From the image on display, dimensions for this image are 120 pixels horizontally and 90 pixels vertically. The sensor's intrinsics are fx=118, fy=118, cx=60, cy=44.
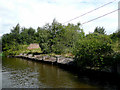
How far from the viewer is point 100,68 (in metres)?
10.0

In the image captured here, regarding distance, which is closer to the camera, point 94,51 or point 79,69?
point 94,51

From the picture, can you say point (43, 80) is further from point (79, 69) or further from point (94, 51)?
point (94, 51)

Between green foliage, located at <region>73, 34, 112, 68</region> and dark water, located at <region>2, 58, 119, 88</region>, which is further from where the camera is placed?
green foliage, located at <region>73, 34, 112, 68</region>

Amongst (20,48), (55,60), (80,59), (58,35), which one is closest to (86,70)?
(80,59)

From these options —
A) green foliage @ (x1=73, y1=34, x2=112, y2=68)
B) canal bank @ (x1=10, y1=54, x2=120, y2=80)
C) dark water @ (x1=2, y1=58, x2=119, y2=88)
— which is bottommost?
dark water @ (x1=2, y1=58, x2=119, y2=88)

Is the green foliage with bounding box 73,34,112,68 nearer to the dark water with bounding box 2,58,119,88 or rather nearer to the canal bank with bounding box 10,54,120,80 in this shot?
the canal bank with bounding box 10,54,120,80

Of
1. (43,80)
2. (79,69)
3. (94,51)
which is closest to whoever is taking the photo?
(43,80)

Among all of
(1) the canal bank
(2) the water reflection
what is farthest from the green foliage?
(2) the water reflection

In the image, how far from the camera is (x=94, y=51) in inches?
431

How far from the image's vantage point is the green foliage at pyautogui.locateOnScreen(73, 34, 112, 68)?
1035 centimetres

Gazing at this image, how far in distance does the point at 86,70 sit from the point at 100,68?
1710 mm

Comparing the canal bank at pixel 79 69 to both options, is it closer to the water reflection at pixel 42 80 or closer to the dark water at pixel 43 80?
the dark water at pixel 43 80

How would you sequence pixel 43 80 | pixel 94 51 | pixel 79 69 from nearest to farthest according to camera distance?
pixel 43 80, pixel 94 51, pixel 79 69

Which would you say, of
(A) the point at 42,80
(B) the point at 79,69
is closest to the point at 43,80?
(A) the point at 42,80
